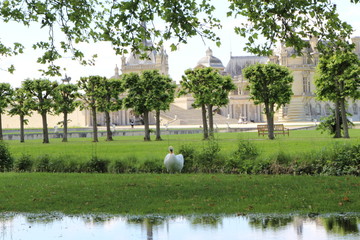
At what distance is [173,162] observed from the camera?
1716 cm

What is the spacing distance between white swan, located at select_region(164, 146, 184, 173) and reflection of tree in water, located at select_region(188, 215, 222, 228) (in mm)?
7347

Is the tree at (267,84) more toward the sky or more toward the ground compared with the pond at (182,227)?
more toward the sky

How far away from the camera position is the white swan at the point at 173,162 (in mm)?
17111

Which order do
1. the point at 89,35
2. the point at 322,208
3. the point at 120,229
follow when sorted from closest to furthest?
the point at 120,229 < the point at 322,208 < the point at 89,35

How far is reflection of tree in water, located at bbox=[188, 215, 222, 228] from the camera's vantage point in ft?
30.1

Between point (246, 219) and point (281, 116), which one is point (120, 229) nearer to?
point (246, 219)

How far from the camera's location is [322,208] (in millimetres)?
10250

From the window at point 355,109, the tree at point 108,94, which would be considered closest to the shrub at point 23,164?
the tree at point 108,94

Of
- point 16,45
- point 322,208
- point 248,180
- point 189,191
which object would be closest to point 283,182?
point 248,180

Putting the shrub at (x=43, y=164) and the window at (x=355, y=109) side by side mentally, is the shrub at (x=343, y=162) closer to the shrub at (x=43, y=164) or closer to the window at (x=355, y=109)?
the shrub at (x=43, y=164)

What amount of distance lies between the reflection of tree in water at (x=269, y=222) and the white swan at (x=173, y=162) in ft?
25.2

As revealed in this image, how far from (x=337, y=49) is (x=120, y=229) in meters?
6.77

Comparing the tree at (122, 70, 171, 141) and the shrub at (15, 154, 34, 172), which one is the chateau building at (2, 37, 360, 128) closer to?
the tree at (122, 70, 171, 141)

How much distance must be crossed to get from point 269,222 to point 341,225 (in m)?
1.07
